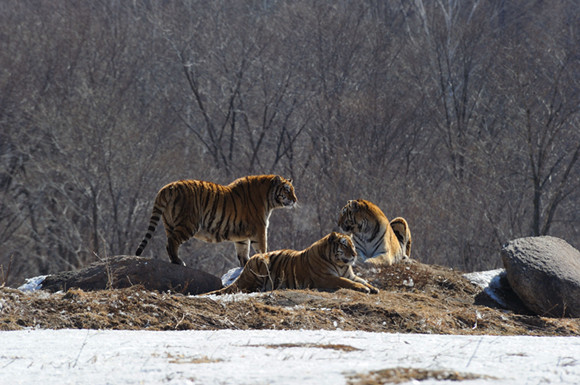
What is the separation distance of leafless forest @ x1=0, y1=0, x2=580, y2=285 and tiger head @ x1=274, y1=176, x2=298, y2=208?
1557 cm

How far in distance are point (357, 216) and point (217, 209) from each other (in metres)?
2.75

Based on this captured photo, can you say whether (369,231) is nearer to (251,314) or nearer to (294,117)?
(251,314)

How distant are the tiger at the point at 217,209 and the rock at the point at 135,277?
24.8 inches

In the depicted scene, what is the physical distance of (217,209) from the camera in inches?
471

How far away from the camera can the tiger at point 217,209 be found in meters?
11.7

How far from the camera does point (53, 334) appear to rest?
6270 mm

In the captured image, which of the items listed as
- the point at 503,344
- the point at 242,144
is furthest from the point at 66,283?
the point at 242,144

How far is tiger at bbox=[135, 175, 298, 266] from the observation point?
1169 cm

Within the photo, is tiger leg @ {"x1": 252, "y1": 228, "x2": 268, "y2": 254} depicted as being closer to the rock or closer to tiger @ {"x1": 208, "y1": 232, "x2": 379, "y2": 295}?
tiger @ {"x1": 208, "y1": 232, "x2": 379, "y2": 295}

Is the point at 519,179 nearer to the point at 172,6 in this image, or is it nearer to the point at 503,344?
the point at 172,6

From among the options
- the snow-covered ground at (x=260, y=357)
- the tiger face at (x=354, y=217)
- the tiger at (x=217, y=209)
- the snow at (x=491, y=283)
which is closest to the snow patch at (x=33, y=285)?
the tiger at (x=217, y=209)

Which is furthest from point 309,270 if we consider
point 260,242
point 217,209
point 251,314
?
point 251,314

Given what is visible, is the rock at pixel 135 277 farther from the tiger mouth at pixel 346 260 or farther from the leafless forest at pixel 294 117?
the leafless forest at pixel 294 117

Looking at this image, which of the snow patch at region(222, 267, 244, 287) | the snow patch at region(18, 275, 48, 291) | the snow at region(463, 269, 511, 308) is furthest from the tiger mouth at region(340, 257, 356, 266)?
the snow patch at region(18, 275, 48, 291)
